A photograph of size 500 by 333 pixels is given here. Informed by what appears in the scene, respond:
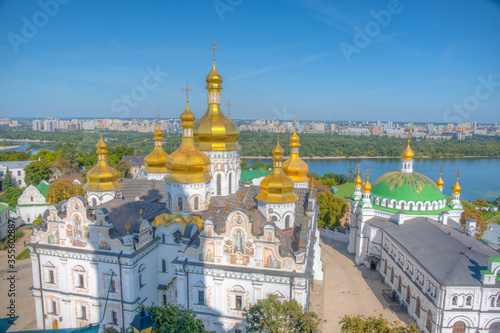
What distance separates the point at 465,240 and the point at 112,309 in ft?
48.5

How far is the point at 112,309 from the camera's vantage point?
39.1 feet

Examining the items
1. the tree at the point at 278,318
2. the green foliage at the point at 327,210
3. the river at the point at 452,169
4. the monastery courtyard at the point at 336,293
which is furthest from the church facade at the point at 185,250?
the river at the point at 452,169

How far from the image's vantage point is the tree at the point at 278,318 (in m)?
9.13

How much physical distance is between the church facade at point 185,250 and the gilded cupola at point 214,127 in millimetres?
50

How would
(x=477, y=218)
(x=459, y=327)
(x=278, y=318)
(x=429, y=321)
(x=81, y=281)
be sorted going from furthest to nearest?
(x=477, y=218) → (x=429, y=321) → (x=81, y=281) → (x=459, y=327) → (x=278, y=318)

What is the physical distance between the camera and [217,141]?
15133 millimetres

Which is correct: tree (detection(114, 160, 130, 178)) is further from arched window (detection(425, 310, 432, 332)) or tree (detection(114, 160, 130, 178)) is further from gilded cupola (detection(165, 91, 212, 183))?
arched window (detection(425, 310, 432, 332))

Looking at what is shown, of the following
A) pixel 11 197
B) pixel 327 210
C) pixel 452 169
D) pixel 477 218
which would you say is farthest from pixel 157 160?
pixel 452 169

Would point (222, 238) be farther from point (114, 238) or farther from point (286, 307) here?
point (114, 238)

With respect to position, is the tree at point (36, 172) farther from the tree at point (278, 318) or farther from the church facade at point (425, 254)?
the tree at point (278, 318)

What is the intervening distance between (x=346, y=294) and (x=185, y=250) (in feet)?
29.6

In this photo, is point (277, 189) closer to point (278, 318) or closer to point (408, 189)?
point (278, 318)

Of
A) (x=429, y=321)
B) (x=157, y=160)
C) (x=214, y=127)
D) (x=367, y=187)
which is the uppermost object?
(x=214, y=127)

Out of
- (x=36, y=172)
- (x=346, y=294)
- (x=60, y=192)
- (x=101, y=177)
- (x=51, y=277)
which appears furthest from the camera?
(x=36, y=172)
